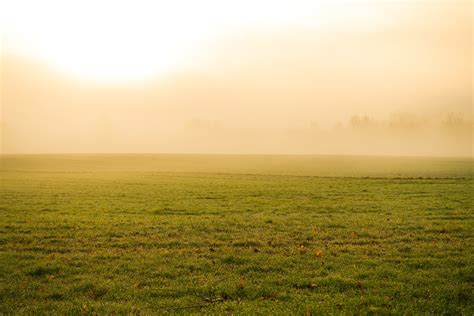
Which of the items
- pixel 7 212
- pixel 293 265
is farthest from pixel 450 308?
pixel 7 212

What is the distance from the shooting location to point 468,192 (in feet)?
106

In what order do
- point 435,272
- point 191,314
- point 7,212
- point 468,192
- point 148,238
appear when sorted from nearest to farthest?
1. point 191,314
2. point 435,272
3. point 148,238
4. point 7,212
5. point 468,192

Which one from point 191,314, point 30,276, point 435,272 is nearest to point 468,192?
point 435,272

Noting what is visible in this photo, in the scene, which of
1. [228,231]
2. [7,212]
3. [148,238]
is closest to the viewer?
[148,238]

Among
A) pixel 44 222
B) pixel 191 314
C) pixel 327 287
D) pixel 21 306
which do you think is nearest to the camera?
pixel 191 314

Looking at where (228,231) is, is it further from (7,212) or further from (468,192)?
(468,192)

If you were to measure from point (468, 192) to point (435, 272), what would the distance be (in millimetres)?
24732

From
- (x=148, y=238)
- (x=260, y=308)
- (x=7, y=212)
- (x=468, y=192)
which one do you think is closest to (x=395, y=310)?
(x=260, y=308)

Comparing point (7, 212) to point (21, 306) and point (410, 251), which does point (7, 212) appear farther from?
point (410, 251)

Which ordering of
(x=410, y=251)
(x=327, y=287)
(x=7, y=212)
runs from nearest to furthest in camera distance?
1. (x=327, y=287)
2. (x=410, y=251)
3. (x=7, y=212)

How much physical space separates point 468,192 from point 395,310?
28301mm

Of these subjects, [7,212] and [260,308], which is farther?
[7,212]

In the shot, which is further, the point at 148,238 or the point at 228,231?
the point at 228,231

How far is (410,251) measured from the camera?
14.2m
